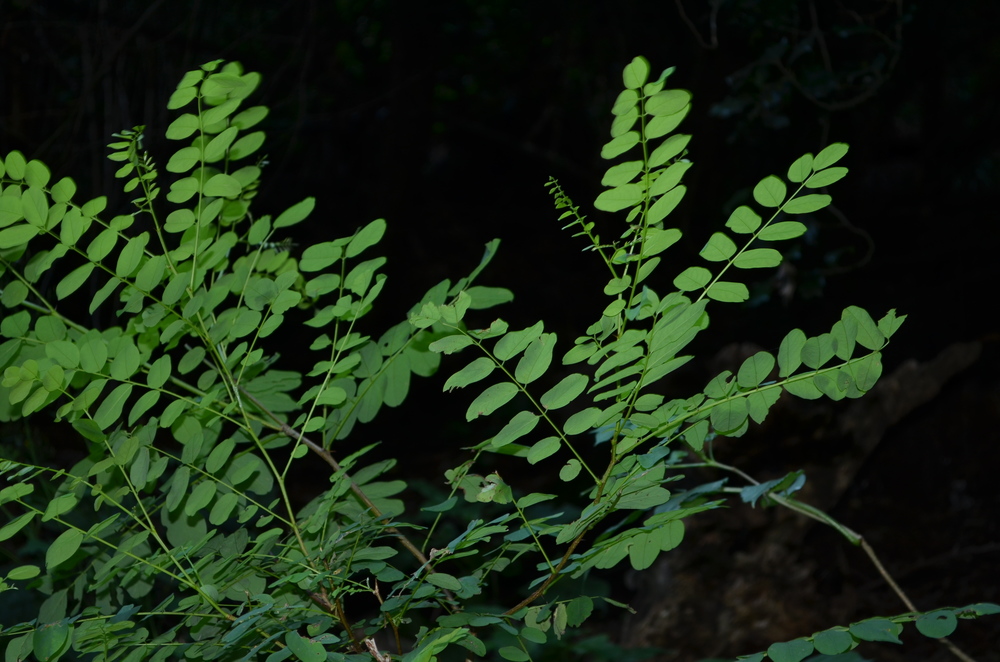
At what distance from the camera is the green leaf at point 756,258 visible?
0.66m

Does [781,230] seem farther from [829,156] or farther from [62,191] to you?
[62,191]

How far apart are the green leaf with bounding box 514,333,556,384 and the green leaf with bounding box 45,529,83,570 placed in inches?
16.5

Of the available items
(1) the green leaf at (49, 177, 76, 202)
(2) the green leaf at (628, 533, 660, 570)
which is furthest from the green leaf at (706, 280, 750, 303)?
(1) the green leaf at (49, 177, 76, 202)

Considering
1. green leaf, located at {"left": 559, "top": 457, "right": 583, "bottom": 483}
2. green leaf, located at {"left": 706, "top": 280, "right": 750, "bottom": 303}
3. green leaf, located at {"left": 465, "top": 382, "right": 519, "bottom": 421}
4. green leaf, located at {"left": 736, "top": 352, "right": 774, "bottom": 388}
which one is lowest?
green leaf, located at {"left": 736, "top": 352, "right": 774, "bottom": 388}

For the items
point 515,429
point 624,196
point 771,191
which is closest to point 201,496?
point 515,429

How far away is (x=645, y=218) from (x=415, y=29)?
3774 mm

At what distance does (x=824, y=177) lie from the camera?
645 mm

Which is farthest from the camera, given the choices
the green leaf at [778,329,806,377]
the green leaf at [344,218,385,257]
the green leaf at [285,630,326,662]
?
the green leaf at [344,218,385,257]

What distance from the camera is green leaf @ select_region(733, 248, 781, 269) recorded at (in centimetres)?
66

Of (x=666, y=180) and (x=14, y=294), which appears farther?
(x=14, y=294)

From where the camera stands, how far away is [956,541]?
8.90 feet

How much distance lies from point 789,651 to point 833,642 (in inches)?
1.7

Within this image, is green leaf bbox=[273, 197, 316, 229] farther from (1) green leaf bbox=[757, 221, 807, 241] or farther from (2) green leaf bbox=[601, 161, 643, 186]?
(1) green leaf bbox=[757, 221, 807, 241]

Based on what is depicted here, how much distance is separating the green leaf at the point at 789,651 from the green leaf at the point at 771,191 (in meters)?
0.35
